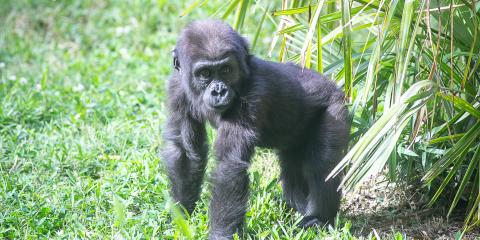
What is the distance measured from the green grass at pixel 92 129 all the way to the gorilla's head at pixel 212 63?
2.95 feet

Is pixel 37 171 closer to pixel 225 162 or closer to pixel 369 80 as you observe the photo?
pixel 225 162

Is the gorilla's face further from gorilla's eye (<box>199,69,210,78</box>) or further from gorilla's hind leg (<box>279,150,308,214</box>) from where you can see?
gorilla's hind leg (<box>279,150,308,214</box>)

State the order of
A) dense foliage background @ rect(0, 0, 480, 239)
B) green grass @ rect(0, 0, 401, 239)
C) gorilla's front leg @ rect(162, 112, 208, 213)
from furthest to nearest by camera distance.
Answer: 1. gorilla's front leg @ rect(162, 112, 208, 213)
2. green grass @ rect(0, 0, 401, 239)
3. dense foliage background @ rect(0, 0, 480, 239)

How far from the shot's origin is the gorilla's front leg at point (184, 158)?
5.61 meters

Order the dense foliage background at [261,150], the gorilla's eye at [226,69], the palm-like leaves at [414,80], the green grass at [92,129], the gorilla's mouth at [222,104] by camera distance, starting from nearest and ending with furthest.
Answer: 1. the palm-like leaves at [414,80]
2. the dense foliage background at [261,150]
3. the gorilla's mouth at [222,104]
4. the gorilla's eye at [226,69]
5. the green grass at [92,129]

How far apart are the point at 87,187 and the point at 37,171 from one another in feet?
2.23

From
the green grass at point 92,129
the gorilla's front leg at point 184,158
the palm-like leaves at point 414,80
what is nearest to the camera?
the palm-like leaves at point 414,80

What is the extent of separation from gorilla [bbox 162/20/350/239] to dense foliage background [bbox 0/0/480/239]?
190mm

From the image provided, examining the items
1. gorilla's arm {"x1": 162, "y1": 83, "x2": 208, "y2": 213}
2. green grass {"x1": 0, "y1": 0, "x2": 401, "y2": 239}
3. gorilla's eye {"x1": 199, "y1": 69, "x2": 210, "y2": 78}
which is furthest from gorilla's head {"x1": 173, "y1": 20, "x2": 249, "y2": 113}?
green grass {"x1": 0, "y1": 0, "x2": 401, "y2": 239}

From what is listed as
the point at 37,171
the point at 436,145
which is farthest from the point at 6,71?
the point at 436,145

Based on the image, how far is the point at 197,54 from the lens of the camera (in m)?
5.25

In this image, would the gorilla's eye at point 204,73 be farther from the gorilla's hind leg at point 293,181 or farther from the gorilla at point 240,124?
the gorilla's hind leg at point 293,181

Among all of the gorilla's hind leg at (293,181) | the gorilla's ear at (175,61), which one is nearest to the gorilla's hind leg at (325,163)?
the gorilla's hind leg at (293,181)

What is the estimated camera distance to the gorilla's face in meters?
5.17
